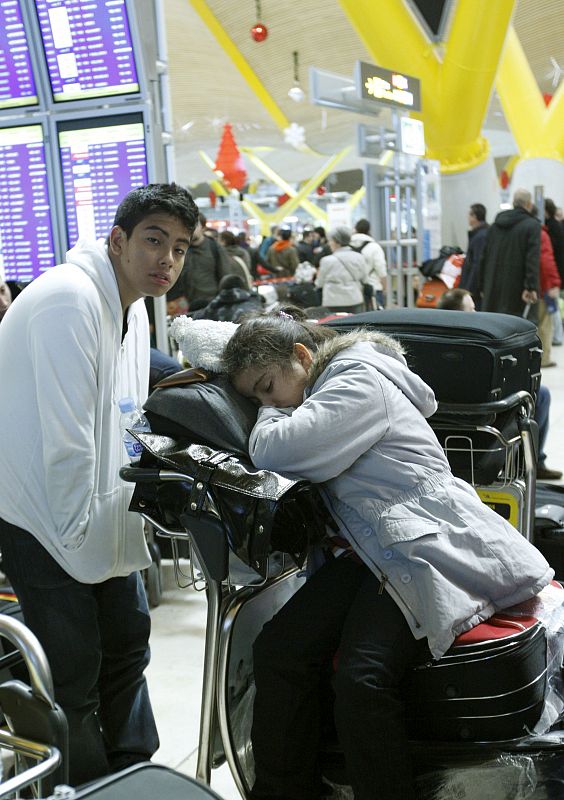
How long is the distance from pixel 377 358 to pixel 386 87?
7.74 meters

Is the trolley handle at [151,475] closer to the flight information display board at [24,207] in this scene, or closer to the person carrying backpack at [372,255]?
the flight information display board at [24,207]

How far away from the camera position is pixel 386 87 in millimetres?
9250

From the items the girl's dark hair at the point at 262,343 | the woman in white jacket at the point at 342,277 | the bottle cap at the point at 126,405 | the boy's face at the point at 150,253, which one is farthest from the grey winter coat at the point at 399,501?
the woman in white jacket at the point at 342,277

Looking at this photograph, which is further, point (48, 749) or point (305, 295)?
point (305, 295)

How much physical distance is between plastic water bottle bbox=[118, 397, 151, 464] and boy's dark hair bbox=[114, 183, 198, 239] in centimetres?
42

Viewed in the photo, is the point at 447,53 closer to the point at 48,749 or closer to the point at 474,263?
the point at 474,263

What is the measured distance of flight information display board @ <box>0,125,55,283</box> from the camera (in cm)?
413

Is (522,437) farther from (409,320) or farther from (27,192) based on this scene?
(27,192)

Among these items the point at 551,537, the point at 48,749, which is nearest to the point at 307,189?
the point at 551,537

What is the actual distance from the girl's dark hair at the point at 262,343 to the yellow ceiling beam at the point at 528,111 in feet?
58.3

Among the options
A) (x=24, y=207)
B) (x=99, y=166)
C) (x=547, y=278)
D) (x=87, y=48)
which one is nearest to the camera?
(x=87, y=48)

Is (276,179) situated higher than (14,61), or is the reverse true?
(276,179)

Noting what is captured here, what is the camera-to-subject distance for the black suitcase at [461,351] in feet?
9.46

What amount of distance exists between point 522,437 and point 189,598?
6.01 feet
